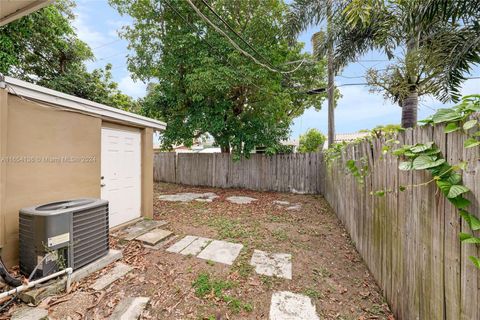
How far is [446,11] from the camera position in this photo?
10.3 feet

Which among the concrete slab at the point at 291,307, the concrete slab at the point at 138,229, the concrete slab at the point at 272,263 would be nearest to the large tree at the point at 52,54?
the concrete slab at the point at 138,229

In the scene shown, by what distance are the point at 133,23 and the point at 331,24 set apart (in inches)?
305

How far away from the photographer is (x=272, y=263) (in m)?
2.94

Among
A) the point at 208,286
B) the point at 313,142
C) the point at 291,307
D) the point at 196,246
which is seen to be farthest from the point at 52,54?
the point at 313,142

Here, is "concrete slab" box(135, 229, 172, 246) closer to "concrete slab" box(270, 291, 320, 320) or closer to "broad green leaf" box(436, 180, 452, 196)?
"concrete slab" box(270, 291, 320, 320)

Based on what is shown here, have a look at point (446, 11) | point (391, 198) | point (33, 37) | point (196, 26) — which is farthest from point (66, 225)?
point (33, 37)

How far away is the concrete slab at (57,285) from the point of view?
79.9 inches

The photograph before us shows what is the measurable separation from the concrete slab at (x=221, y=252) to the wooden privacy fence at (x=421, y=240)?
5.99ft

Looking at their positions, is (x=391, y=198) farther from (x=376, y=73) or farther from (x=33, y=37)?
(x=33, y=37)

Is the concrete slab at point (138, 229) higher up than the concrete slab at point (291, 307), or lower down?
higher up

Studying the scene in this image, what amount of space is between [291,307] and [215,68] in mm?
6845

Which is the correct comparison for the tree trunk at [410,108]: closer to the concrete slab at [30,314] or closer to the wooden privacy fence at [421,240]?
the wooden privacy fence at [421,240]

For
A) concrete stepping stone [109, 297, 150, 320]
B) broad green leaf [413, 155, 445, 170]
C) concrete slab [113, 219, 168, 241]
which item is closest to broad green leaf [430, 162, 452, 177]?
broad green leaf [413, 155, 445, 170]

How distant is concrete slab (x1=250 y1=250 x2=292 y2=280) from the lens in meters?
2.70
